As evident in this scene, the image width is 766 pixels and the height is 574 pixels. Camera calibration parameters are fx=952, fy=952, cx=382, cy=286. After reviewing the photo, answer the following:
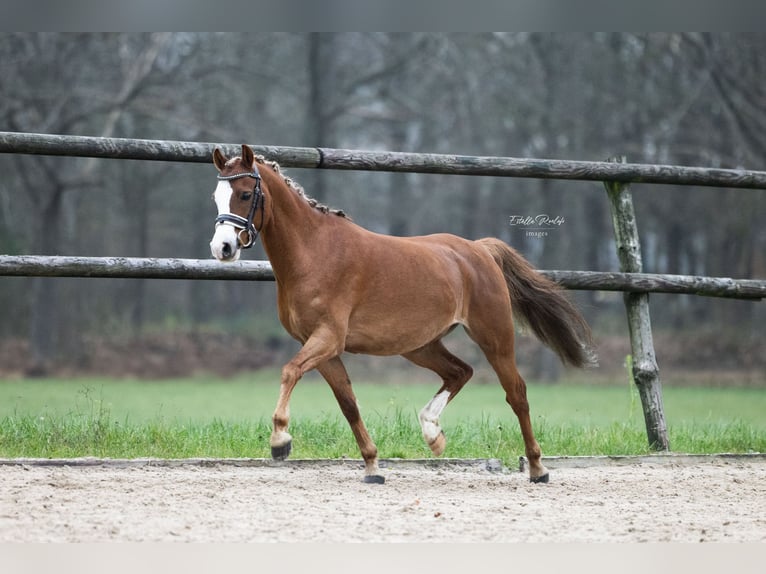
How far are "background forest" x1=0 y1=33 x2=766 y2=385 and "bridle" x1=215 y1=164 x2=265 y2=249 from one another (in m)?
13.5

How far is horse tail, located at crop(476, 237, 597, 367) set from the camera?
5914 mm

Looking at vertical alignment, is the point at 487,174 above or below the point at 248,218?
above

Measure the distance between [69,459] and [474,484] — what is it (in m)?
2.29

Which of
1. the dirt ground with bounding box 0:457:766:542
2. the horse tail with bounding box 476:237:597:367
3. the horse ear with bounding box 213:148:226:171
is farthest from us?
the horse tail with bounding box 476:237:597:367

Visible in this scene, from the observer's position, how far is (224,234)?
4500mm

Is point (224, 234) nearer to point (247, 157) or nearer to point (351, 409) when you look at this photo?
point (247, 157)

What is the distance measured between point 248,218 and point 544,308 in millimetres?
2133

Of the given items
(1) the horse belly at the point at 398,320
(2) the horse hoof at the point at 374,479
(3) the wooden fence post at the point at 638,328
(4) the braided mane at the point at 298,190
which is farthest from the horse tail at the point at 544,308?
(2) the horse hoof at the point at 374,479

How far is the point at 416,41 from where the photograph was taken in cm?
2305

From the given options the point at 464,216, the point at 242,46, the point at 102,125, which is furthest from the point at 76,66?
the point at 464,216

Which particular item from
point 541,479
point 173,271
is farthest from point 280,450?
point 541,479

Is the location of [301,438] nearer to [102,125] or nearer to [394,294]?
[394,294]

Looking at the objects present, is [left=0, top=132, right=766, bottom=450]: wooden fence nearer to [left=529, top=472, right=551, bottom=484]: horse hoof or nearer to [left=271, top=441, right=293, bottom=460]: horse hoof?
[left=529, top=472, right=551, bottom=484]: horse hoof

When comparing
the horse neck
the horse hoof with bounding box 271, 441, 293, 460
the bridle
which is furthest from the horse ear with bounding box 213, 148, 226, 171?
the horse hoof with bounding box 271, 441, 293, 460
